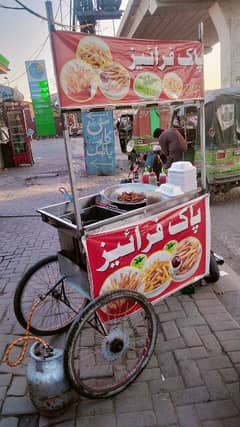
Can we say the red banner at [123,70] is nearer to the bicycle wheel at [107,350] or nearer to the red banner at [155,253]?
the red banner at [155,253]

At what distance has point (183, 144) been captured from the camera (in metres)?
7.32

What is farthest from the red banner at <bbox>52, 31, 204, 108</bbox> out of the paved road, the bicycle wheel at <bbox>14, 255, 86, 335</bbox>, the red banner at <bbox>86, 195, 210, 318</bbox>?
the paved road

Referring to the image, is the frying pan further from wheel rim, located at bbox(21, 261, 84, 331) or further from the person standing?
Result: the person standing

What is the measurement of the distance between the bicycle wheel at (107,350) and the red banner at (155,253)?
0.67ft

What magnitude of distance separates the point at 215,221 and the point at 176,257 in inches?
137

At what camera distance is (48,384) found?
2.12 meters

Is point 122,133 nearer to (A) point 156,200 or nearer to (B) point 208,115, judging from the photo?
(B) point 208,115

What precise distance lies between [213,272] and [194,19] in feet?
45.2

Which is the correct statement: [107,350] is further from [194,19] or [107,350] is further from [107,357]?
[194,19]

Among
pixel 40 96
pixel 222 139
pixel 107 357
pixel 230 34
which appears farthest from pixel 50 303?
pixel 40 96

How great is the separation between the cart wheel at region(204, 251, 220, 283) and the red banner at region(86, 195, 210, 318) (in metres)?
0.28

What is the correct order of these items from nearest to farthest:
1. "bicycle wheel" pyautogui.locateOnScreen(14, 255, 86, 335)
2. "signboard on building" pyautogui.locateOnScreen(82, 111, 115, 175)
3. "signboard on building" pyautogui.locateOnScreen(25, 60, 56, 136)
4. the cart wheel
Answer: "bicycle wheel" pyautogui.locateOnScreen(14, 255, 86, 335)
the cart wheel
"signboard on building" pyautogui.locateOnScreen(82, 111, 115, 175)
"signboard on building" pyautogui.locateOnScreen(25, 60, 56, 136)

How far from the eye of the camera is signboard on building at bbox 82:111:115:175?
10496mm

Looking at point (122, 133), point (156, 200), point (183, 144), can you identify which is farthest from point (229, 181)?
point (122, 133)
